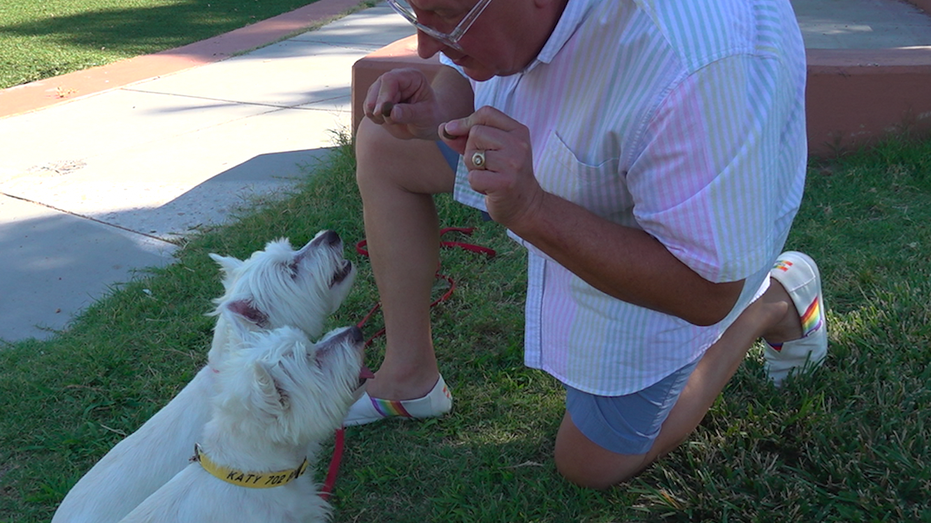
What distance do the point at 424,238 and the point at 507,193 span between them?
1.22 m

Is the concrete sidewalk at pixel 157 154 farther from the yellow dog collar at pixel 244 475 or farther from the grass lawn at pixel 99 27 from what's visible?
the yellow dog collar at pixel 244 475

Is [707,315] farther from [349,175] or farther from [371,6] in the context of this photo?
[371,6]

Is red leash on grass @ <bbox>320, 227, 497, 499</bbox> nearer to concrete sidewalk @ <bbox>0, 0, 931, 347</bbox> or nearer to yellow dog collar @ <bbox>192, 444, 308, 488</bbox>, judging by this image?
yellow dog collar @ <bbox>192, 444, 308, 488</bbox>

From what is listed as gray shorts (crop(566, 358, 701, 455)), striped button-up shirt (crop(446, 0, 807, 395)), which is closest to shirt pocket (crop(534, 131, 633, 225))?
striped button-up shirt (crop(446, 0, 807, 395))

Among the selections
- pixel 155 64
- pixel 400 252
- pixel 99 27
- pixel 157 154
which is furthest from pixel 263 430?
pixel 99 27

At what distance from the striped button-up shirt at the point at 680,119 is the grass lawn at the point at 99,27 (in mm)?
6908

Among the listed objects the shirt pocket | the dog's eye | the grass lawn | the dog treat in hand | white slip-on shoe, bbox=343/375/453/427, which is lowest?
white slip-on shoe, bbox=343/375/453/427

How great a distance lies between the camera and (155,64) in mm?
7637

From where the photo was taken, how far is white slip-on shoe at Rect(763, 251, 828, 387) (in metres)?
2.49

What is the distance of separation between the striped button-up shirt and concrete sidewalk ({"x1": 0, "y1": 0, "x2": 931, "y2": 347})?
278 cm

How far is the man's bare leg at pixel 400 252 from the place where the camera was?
8.73 ft

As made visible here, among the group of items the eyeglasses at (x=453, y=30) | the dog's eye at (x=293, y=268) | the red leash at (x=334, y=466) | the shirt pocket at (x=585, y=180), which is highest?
the eyeglasses at (x=453, y=30)

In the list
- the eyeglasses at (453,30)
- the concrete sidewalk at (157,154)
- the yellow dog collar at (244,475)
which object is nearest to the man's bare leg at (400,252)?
the yellow dog collar at (244,475)

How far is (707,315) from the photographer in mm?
1691
